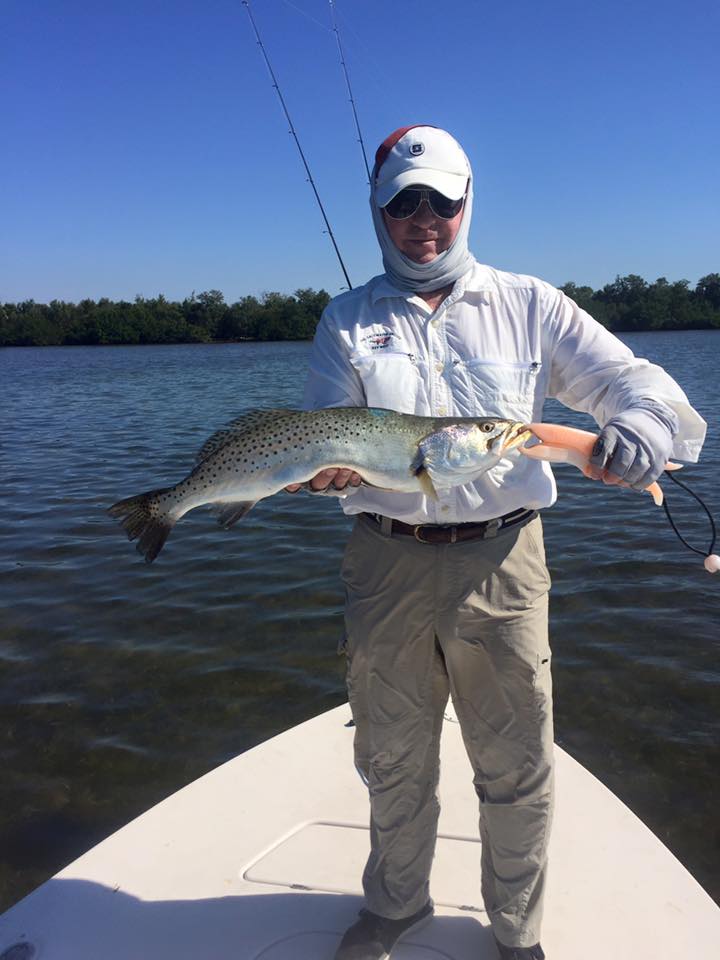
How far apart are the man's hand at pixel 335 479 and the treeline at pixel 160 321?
341 feet

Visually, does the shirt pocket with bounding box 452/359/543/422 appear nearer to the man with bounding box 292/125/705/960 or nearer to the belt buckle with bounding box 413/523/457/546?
the man with bounding box 292/125/705/960

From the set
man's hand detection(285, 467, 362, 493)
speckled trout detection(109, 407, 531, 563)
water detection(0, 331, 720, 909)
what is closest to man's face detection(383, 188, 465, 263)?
speckled trout detection(109, 407, 531, 563)

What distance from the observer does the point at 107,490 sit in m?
13.9

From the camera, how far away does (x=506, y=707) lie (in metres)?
3.00

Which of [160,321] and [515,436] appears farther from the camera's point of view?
[160,321]

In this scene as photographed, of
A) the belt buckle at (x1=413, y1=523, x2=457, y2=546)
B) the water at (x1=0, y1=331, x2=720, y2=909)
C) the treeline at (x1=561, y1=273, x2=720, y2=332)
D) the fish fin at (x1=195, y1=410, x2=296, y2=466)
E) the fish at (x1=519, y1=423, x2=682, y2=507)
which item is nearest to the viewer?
the fish at (x1=519, y1=423, x2=682, y2=507)

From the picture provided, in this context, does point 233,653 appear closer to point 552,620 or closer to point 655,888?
point 552,620

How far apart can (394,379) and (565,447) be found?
0.80 metres

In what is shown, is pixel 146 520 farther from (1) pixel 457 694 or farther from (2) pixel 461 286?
(2) pixel 461 286

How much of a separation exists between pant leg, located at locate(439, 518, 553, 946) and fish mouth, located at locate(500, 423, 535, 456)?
0.42 m

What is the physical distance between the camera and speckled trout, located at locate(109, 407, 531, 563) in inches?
116

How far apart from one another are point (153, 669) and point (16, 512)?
6832 mm

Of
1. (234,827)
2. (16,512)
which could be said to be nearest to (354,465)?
(234,827)

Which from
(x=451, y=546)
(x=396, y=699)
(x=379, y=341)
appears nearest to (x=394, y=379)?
(x=379, y=341)
